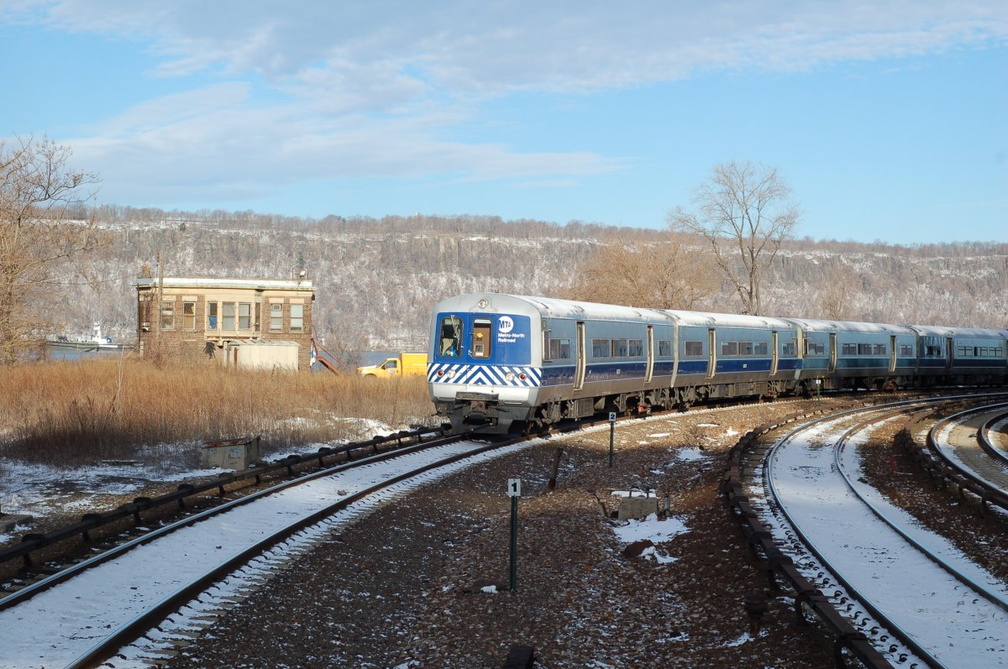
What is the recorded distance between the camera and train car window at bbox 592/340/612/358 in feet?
77.1

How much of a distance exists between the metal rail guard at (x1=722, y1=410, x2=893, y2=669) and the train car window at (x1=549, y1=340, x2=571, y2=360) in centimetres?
726

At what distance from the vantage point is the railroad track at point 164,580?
6691mm

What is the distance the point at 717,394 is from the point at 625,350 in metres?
8.18

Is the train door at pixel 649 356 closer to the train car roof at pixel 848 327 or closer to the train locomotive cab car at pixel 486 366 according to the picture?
the train locomotive cab car at pixel 486 366

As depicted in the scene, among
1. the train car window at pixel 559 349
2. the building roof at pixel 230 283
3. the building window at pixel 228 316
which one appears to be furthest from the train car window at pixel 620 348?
the building window at pixel 228 316

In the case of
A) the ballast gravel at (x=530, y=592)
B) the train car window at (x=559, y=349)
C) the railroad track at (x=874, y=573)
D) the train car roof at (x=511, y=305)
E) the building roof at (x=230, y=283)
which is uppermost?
the building roof at (x=230, y=283)

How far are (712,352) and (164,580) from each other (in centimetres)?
2494

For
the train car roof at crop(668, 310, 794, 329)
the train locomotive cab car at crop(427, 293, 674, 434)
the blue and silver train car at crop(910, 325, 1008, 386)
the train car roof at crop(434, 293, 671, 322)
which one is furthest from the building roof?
the train locomotive cab car at crop(427, 293, 674, 434)

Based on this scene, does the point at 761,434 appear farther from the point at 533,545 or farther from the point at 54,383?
the point at 54,383

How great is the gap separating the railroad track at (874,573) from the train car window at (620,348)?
27.2 feet

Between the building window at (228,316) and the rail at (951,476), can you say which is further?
the building window at (228,316)

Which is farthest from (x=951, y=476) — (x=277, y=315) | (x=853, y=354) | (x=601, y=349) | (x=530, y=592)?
(x=277, y=315)

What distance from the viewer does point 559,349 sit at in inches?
A: 842

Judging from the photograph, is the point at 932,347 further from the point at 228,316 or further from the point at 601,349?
the point at 228,316
